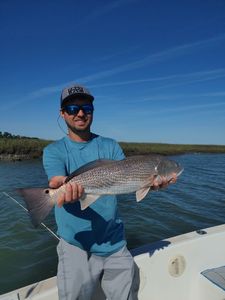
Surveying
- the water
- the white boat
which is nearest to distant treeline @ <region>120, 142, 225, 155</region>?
the water

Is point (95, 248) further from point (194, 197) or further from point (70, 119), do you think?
point (194, 197)

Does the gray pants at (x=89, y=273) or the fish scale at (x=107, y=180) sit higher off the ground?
the fish scale at (x=107, y=180)

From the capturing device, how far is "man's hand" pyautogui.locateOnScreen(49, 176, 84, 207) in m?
3.03

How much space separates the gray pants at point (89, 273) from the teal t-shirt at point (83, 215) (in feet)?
0.31

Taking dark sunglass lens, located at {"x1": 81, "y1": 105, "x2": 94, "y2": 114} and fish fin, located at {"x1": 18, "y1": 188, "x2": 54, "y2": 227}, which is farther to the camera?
→ dark sunglass lens, located at {"x1": 81, "y1": 105, "x2": 94, "y2": 114}

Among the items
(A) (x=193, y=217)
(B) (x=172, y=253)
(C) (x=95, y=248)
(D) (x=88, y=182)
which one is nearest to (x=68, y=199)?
(D) (x=88, y=182)

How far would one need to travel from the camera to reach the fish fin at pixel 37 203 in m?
3.03

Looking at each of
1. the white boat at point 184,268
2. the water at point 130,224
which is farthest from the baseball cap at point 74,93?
the white boat at point 184,268

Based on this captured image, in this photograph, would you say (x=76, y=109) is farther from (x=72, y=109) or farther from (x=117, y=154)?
(x=117, y=154)

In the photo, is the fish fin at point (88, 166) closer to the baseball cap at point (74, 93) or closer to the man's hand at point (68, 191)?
the man's hand at point (68, 191)

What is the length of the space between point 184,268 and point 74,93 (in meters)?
3.14

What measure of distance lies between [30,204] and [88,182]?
58cm

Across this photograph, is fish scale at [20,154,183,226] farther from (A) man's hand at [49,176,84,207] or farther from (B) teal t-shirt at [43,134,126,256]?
(B) teal t-shirt at [43,134,126,256]

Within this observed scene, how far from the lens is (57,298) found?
11.8ft
